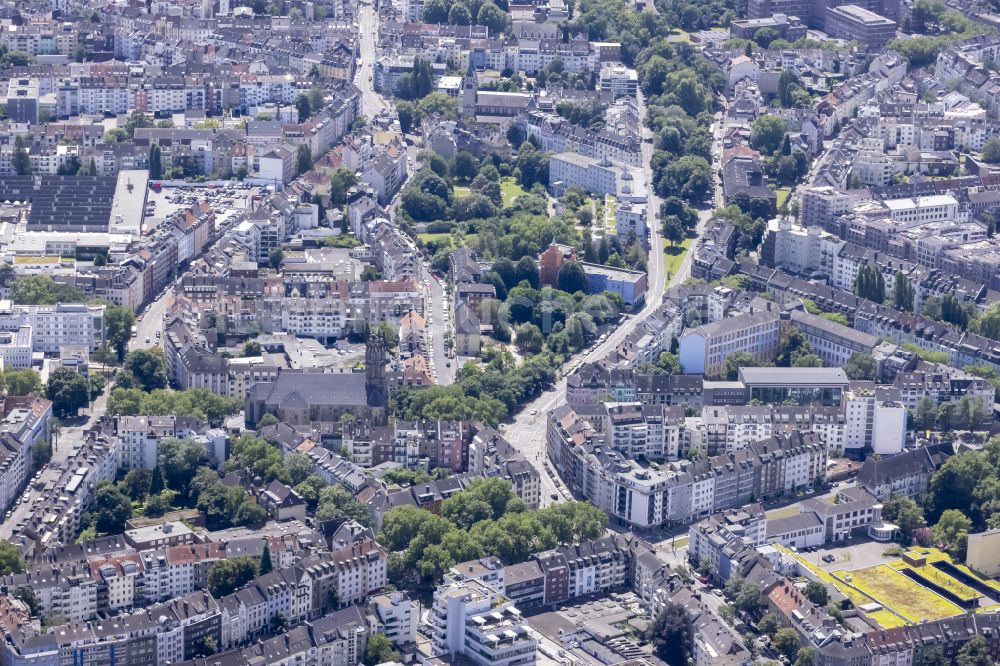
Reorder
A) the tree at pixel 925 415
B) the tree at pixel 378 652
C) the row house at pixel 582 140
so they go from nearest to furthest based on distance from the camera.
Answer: the tree at pixel 378 652 → the tree at pixel 925 415 → the row house at pixel 582 140

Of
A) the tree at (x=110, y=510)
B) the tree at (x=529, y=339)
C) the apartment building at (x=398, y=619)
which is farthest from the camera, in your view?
the tree at (x=529, y=339)

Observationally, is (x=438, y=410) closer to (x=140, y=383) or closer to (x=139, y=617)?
(x=140, y=383)

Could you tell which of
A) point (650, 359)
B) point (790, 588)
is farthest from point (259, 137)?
point (790, 588)

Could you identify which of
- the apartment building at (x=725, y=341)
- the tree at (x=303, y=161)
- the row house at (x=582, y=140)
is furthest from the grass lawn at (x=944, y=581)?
the tree at (x=303, y=161)

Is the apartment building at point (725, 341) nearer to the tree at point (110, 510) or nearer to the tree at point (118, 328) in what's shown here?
the tree at point (118, 328)

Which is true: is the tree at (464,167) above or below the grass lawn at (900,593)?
above

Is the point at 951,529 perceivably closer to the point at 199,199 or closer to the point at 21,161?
the point at 199,199

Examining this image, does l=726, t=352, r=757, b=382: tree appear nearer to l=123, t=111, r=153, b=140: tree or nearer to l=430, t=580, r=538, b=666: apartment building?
l=430, t=580, r=538, b=666: apartment building

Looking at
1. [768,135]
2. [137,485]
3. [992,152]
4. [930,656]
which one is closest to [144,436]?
[137,485]
